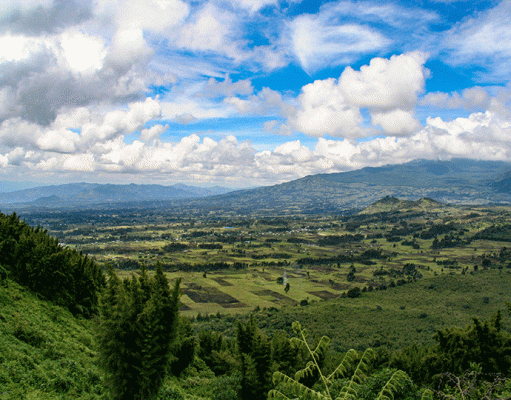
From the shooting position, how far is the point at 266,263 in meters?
162

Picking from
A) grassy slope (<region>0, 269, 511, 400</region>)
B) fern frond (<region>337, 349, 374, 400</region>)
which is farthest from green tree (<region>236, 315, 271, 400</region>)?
fern frond (<region>337, 349, 374, 400</region>)

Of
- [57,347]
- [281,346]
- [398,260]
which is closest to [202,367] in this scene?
[281,346]

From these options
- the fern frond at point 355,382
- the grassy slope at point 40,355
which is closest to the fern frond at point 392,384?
the fern frond at point 355,382

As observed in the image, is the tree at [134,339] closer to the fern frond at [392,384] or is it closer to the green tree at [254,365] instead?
the green tree at [254,365]

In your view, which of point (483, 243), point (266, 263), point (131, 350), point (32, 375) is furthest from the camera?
point (483, 243)

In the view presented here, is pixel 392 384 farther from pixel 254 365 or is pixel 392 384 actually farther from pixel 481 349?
pixel 481 349

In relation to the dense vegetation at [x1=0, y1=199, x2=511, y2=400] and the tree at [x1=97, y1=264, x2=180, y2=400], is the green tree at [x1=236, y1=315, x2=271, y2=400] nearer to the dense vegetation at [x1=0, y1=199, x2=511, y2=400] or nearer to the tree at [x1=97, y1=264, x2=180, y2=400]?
the dense vegetation at [x1=0, y1=199, x2=511, y2=400]

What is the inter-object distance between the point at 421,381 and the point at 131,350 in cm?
2778

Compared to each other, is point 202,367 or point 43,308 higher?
point 43,308

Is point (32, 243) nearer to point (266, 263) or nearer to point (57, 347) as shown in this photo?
point (57, 347)

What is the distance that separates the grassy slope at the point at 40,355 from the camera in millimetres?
17500

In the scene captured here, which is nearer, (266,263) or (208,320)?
(208,320)

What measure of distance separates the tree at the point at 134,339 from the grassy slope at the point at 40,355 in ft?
13.0

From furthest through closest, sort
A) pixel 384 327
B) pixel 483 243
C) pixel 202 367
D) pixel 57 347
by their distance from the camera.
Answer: pixel 483 243, pixel 384 327, pixel 202 367, pixel 57 347
